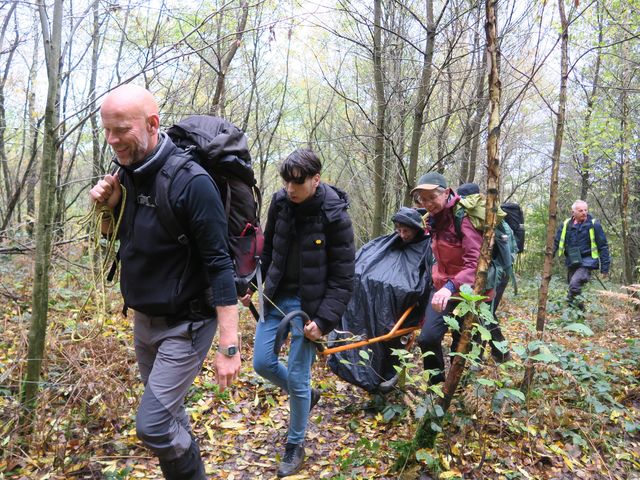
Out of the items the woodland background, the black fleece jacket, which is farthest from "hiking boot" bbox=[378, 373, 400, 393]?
the black fleece jacket

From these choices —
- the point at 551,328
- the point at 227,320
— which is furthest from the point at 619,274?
the point at 227,320

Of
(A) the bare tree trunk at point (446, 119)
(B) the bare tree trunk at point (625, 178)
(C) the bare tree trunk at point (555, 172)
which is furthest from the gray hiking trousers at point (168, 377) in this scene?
(B) the bare tree trunk at point (625, 178)

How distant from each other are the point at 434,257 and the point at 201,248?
2520mm

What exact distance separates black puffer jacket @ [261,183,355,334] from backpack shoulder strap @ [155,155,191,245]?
1.08 metres

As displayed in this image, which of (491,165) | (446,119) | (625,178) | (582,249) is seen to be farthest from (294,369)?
(625,178)

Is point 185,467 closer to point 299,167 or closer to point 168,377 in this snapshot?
point 168,377

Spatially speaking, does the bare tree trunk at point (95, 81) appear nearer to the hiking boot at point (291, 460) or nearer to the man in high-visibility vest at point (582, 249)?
the hiking boot at point (291, 460)

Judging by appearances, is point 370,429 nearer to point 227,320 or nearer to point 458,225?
point 458,225

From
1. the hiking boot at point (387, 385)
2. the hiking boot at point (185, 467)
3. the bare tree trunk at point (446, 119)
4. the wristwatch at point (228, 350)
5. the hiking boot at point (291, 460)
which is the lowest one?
the hiking boot at point (291, 460)

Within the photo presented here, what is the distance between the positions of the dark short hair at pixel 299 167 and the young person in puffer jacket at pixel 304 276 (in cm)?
2

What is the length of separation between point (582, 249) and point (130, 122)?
8.58 metres

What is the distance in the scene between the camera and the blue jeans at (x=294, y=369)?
10.2 ft

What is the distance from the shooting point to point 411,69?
7961mm

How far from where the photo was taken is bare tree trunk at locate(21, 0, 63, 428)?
9.27 ft
